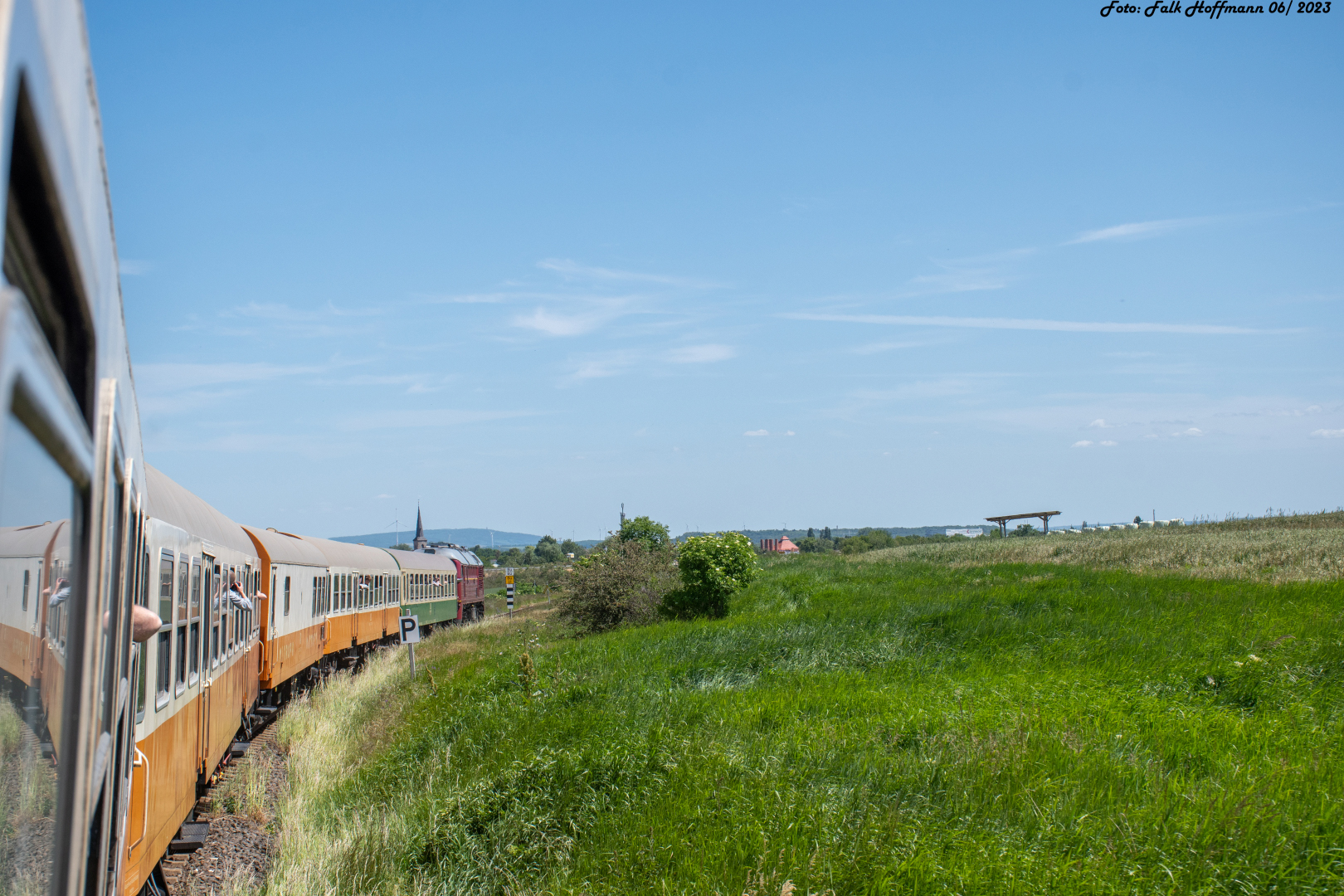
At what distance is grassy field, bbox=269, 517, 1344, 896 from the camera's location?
17.8ft

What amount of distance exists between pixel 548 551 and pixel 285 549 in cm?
13993

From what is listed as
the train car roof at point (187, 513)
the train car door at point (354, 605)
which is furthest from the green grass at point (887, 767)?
the train car door at point (354, 605)

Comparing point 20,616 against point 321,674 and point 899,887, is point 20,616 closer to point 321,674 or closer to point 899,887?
point 899,887

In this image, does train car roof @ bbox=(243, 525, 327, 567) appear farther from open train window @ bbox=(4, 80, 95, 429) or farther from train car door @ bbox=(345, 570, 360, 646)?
open train window @ bbox=(4, 80, 95, 429)

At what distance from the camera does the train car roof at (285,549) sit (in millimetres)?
12820

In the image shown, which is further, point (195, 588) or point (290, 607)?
point (290, 607)

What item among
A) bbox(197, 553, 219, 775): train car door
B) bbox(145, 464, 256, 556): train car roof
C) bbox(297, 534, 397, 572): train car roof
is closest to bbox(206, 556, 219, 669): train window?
bbox(197, 553, 219, 775): train car door

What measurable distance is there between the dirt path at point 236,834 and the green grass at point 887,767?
1.30ft

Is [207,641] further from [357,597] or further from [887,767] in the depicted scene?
[357,597]

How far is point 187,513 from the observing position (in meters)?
7.64

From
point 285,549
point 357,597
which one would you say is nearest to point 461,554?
point 357,597

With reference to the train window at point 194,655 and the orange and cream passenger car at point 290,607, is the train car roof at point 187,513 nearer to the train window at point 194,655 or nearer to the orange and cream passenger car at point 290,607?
the train window at point 194,655

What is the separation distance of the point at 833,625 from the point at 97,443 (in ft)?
42.5

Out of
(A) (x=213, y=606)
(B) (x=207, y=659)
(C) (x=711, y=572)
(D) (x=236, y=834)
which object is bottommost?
(D) (x=236, y=834)
